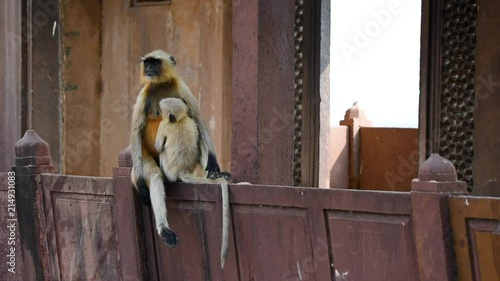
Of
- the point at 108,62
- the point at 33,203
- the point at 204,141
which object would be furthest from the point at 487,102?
the point at 108,62

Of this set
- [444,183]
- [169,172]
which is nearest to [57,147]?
[169,172]

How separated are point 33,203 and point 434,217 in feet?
11.2

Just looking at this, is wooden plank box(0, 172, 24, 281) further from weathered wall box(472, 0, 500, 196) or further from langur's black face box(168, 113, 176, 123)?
weathered wall box(472, 0, 500, 196)

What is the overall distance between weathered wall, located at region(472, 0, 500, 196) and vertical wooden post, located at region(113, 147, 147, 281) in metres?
2.86

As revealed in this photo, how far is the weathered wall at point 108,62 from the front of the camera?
9.05m

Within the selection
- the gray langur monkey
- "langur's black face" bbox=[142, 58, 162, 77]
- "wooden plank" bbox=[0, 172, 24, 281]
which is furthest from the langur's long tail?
"wooden plank" bbox=[0, 172, 24, 281]

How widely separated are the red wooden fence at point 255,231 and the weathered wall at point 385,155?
17.9ft

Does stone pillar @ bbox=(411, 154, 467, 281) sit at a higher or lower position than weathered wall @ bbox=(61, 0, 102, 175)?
lower

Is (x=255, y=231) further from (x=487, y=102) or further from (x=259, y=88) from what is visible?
(x=487, y=102)

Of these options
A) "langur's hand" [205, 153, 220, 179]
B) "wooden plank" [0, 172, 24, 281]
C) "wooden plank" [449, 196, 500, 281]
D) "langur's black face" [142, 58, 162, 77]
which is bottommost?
"wooden plank" [0, 172, 24, 281]

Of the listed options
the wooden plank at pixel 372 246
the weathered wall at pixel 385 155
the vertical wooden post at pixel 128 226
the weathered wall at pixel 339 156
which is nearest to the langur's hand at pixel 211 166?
the vertical wooden post at pixel 128 226

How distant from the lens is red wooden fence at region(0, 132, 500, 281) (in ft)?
15.8

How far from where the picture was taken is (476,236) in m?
4.73

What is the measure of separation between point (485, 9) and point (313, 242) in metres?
3.12
